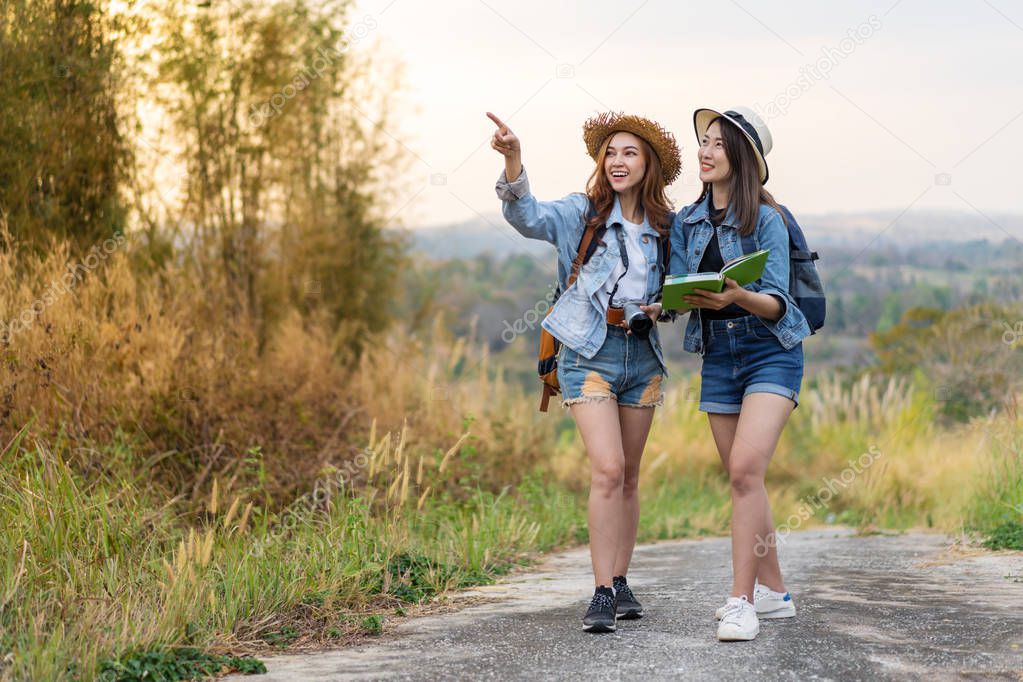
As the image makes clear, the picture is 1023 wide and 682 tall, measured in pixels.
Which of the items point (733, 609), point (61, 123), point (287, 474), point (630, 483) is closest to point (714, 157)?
point (630, 483)

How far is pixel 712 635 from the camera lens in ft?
17.1

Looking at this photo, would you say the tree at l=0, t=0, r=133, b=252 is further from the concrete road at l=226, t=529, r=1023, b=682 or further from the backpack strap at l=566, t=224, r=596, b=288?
the backpack strap at l=566, t=224, r=596, b=288

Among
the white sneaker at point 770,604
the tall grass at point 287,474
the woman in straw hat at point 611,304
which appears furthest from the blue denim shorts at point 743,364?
the tall grass at point 287,474

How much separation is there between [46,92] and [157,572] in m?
4.80

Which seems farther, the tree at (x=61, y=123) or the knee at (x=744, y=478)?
the tree at (x=61, y=123)

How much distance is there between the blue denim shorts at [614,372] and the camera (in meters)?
5.37

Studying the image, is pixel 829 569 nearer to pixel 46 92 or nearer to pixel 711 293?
pixel 711 293

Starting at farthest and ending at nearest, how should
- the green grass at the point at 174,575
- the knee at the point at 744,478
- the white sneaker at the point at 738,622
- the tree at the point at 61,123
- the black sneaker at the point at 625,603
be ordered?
the tree at the point at 61,123, the black sneaker at the point at 625,603, the knee at the point at 744,478, the white sneaker at the point at 738,622, the green grass at the point at 174,575

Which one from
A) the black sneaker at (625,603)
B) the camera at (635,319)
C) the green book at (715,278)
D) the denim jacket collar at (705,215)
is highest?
the denim jacket collar at (705,215)

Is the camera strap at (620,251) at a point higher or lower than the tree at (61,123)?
lower

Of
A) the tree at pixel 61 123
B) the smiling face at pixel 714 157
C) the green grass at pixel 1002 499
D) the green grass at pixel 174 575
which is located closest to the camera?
the green grass at pixel 174 575

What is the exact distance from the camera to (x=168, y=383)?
8461 mm

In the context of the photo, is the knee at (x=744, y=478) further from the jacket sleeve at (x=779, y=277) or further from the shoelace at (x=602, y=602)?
the shoelace at (x=602, y=602)

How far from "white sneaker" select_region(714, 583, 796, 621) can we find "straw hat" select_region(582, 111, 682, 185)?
74.9 inches
